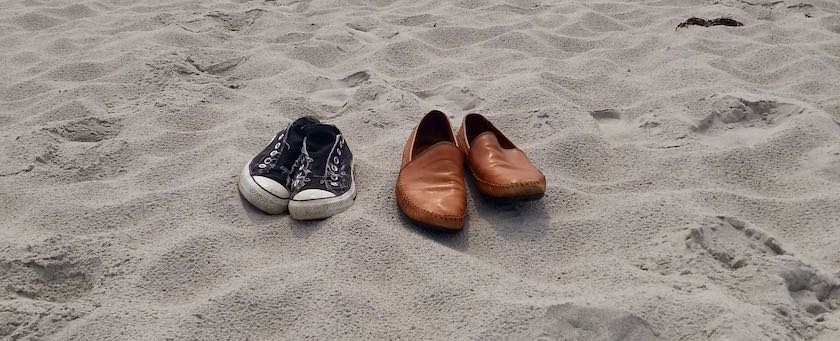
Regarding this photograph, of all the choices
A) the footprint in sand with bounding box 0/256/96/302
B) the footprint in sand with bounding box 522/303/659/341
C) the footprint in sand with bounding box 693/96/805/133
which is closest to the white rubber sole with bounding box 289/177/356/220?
the footprint in sand with bounding box 0/256/96/302

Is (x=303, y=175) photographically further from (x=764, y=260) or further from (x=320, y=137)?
(x=764, y=260)

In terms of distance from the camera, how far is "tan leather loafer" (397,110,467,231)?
1.80 metres

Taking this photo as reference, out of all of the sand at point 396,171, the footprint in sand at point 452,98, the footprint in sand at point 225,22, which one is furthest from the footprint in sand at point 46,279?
the footprint in sand at point 225,22

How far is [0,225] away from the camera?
1.85 m

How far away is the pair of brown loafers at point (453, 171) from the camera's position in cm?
183

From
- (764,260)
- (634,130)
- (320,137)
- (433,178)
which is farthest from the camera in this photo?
(634,130)

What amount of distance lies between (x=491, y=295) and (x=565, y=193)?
598 mm

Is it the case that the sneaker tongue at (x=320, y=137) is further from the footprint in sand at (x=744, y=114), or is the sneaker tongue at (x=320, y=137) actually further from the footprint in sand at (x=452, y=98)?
the footprint in sand at (x=744, y=114)

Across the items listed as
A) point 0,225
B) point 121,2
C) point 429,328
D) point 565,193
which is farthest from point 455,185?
point 121,2

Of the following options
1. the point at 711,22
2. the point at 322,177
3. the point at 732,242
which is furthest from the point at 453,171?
the point at 711,22

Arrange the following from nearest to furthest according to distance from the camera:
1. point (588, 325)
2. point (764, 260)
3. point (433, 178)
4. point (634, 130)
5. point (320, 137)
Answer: point (588, 325) < point (764, 260) < point (433, 178) < point (320, 137) < point (634, 130)

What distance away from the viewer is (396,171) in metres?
2.17

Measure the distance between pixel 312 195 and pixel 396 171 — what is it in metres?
0.39

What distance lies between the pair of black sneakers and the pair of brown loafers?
196mm
